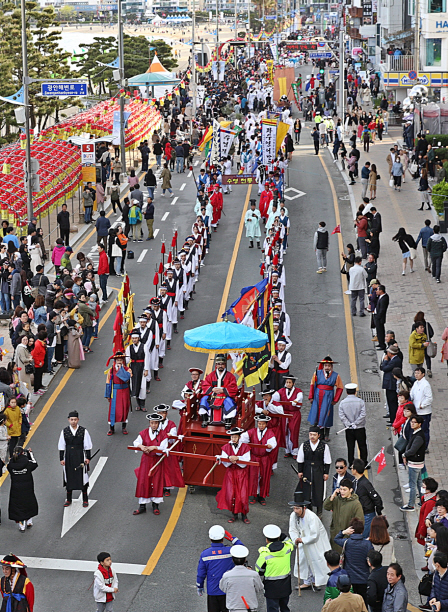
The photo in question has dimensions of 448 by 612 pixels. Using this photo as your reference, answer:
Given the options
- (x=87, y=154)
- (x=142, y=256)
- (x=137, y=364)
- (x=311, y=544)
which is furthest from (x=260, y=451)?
(x=87, y=154)

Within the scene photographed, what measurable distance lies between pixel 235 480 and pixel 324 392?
2911mm

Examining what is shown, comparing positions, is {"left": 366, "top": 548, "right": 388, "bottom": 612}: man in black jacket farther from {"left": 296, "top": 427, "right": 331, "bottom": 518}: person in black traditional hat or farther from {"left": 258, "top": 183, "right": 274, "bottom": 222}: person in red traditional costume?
{"left": 258, "top": 183, "right": 274, "bottom": 222}: person in red traditional costume

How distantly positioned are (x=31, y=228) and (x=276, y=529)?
56.3 feet

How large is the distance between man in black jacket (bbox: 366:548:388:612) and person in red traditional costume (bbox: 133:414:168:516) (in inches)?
186

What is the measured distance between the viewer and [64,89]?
89.4ft

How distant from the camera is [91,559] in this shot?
13.5m

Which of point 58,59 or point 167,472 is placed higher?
point 58,59

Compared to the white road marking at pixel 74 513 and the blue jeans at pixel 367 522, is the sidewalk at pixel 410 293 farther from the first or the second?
the white road marking at pixel 74 513

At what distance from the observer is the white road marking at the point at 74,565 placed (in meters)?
13.1

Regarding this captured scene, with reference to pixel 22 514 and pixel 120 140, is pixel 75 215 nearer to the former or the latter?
pixel 120 140

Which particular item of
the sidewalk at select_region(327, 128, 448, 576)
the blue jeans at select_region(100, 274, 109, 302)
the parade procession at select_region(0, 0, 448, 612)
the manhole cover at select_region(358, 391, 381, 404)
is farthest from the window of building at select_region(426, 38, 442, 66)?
the manhole cover at select_region(358, 391, 381, 404)

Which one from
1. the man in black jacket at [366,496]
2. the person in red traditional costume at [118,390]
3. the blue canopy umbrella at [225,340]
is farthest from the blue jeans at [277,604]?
the person in red traditional costume at [118,390]

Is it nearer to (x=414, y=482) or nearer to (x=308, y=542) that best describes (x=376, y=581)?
(x=308, y=542)

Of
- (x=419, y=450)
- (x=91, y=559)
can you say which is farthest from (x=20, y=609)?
(x=419, y=450)
